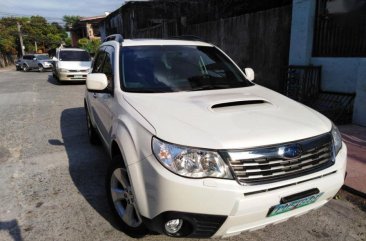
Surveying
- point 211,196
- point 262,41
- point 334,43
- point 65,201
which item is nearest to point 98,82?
point 65,201

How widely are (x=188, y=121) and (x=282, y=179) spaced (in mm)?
815

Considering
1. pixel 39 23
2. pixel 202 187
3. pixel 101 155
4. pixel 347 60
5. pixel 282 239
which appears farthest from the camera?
pixel 39 23

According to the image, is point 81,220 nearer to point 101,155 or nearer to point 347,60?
point 101,155

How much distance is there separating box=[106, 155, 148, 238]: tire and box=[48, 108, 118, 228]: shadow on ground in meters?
0.26

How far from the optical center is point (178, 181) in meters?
2.27

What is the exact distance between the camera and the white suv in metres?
2.29

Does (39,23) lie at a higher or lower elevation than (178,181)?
higher

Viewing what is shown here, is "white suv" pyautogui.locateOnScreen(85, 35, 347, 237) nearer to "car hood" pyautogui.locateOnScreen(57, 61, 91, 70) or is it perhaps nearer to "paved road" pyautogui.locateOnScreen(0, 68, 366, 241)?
"paved road" pyautogui.locateOnScreen(0, 68, 366, 241)

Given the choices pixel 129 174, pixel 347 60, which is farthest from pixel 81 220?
pixel 347 60

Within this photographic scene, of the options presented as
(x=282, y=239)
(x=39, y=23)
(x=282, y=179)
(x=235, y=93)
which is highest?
(x=39, y=23)

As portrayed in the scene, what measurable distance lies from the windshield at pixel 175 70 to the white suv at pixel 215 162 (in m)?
0.19

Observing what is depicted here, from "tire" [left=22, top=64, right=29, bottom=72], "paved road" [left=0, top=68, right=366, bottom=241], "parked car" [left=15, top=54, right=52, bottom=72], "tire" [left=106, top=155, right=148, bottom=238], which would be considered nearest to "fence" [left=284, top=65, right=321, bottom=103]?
"paved road" [left=0, top=68, right=366, bottom=241]

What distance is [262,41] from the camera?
9430mm

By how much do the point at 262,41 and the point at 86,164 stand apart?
21.3 feet
